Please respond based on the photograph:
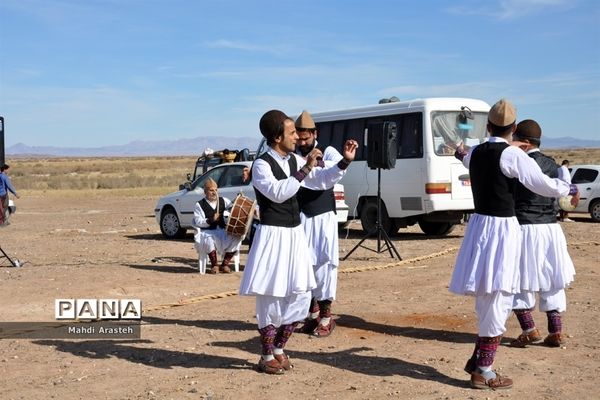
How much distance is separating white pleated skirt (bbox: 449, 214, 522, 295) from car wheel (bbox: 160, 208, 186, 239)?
41.5ft

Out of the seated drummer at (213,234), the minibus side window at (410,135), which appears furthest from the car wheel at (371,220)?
the seated drummer at (213,234)

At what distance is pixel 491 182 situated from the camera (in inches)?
238

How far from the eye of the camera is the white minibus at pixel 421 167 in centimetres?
1645

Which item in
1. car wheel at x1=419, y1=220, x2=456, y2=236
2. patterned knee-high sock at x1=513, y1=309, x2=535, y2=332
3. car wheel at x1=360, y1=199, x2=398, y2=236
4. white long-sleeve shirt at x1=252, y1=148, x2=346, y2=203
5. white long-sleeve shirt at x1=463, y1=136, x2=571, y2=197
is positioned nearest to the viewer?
white long-sleeve shirt at x1=463, y1=136, x2=571, y2=197

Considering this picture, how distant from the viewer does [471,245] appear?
20.3 ft

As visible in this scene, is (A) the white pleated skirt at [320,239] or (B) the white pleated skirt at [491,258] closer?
(B) the white pleated skirt at [491,258]

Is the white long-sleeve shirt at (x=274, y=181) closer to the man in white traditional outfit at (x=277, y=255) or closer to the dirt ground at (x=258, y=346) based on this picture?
the man in white traditional outfit at (x=277, y=255)

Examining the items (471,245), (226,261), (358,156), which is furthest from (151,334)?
(358,156)

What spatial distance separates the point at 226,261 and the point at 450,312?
452 centimetres

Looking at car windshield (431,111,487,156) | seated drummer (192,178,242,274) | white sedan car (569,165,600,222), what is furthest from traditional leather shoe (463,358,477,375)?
white sedan car (569,165,600,222)

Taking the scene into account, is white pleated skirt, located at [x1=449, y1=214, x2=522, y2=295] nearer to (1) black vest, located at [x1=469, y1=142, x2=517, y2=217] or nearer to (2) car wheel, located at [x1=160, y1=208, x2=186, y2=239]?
(1) black vest, located at [x1=469, y1=142, x2=517, y2=217]

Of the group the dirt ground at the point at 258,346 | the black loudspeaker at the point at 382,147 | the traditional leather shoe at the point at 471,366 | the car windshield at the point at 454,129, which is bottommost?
the dirt ground at the point at 258,346

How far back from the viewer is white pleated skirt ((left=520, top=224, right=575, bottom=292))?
716cm

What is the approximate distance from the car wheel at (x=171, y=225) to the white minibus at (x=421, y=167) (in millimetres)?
3759
